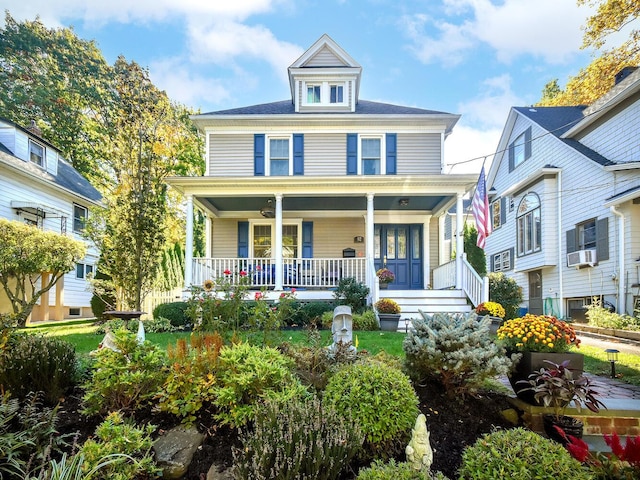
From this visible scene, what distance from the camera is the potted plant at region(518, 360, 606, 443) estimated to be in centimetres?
316

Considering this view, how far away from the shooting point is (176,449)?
2889mm

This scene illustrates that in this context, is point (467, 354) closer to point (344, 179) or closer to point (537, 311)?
point (344, 179)

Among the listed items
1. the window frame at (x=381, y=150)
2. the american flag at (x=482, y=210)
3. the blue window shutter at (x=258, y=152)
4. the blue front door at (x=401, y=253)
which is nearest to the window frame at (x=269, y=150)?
the blue window shutter at (x=258, y=152)

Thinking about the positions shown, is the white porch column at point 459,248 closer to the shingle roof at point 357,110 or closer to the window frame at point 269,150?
the shingle roof at point 357,110

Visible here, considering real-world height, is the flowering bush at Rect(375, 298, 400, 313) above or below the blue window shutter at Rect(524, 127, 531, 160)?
below

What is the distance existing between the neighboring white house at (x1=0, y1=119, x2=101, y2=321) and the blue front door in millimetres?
9639

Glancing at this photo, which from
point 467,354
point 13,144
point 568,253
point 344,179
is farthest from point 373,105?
point 13,144

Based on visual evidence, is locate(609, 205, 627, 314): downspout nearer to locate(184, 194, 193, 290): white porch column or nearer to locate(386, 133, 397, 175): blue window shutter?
locate(386, 133, 397, 175): blue window shutter

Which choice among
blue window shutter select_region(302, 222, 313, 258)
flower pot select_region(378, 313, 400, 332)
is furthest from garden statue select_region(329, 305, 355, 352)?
blue window shutter select_region(302, 222, 313, 258)

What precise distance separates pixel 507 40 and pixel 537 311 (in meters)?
9.82

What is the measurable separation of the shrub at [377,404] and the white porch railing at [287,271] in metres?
7.48

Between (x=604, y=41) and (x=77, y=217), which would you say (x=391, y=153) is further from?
(x=77, y=217)

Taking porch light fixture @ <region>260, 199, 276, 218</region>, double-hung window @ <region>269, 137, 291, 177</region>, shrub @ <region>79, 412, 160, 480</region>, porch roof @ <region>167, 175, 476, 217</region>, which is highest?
double-hung window @ <region>269, 137, 291, 177</region>

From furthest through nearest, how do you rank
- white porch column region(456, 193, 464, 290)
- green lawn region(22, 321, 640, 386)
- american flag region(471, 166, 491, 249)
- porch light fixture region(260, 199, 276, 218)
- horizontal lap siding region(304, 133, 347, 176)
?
horizontal lap siding region(304, 133, 347, 176) < porch light fixture region(260, 199, 276, 218) < white porch column region(456, 193, 464, 290) < american flag region(471, 166, 491, 249) < green lawn region(22, 321, 640, 386)
